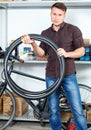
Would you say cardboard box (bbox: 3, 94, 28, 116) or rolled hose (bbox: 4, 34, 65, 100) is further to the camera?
cardboard box (bbox: 3, 94, 28, 116)

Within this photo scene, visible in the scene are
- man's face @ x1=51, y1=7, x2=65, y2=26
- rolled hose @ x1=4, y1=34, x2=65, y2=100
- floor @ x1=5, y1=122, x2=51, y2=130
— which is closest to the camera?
rolled hose @ x1=4, y1=34, x2=65, y2=100

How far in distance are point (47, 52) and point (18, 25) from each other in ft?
4.26

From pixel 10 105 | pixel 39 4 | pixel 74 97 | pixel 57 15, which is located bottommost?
pixel 10 105

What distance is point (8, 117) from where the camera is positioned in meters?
3.81

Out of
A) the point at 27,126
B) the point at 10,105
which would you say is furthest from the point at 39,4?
the point at 27,126

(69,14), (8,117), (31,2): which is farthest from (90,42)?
(8,117)

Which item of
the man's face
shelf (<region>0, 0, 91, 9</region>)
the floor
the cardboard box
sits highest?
shelf (<region>0, 0, 91, 9</region>)

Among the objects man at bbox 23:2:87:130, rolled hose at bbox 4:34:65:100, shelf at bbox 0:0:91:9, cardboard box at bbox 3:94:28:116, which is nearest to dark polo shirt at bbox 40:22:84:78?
man at bbox 23:2:87:130

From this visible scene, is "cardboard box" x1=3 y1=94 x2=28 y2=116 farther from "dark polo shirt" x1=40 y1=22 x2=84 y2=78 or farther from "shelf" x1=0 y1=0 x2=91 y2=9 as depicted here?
"shelf" x1=0 y1=0 x2=91 y2=9

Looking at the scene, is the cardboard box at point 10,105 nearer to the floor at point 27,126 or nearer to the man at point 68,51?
the floor at point 27,126

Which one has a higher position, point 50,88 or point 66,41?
point 66,41

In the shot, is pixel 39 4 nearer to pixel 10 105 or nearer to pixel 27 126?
pixel 10 105

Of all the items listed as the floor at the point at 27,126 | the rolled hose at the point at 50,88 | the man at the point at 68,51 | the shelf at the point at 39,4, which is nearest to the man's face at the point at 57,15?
the man at the point at 68,51

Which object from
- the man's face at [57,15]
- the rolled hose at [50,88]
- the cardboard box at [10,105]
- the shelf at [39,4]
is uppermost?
the shelf at [39,4]
